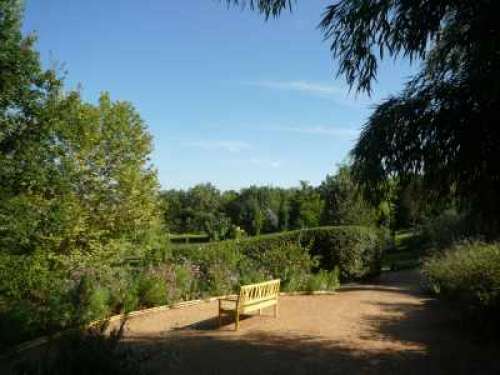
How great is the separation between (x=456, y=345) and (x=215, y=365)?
3606mm

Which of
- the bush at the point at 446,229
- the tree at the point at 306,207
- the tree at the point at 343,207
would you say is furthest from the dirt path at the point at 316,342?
the tree at the point at 306,207

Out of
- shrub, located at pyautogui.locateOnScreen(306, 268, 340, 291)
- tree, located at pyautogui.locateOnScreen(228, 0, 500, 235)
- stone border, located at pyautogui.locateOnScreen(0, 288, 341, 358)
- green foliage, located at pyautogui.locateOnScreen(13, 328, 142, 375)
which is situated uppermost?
tree, located at pyautogui.locateOnScreen(228, 0, 500, 235)

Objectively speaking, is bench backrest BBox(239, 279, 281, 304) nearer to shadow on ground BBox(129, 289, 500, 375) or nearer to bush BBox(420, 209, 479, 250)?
shadow on ground BBox(129, 289, 500, 375)

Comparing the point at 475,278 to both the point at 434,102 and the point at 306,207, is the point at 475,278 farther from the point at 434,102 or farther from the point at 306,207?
the point at 306,207

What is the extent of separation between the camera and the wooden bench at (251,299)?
7804 millimetres

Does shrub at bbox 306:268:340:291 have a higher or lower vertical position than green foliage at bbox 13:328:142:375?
lower

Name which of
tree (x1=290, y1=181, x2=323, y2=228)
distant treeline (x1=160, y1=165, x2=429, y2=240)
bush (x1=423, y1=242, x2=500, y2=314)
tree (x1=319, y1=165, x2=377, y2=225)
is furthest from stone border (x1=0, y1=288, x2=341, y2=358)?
tree (x1=290, y1=181, x2=323, y2=228)

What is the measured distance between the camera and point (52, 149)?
32.2 ft

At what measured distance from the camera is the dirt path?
5.64 m

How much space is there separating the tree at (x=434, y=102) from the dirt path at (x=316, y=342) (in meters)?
2.11

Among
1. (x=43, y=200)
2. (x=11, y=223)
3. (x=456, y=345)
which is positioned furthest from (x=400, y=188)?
(x=43, y=200)

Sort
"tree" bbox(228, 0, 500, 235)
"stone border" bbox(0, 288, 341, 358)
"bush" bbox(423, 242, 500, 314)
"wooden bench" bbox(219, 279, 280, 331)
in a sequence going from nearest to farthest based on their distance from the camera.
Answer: "tree" bbox(228, 0, 500, 235) < "stone border" bbox(0, 288, 341, 358) < "bush" bbox(423, 242, 500, 314) < "wooden bench" bbox(219, 279, 280, 331)

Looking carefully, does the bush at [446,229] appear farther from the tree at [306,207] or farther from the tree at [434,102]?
the tree at [434,102]

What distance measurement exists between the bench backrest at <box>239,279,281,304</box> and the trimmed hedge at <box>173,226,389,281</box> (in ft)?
14.4
